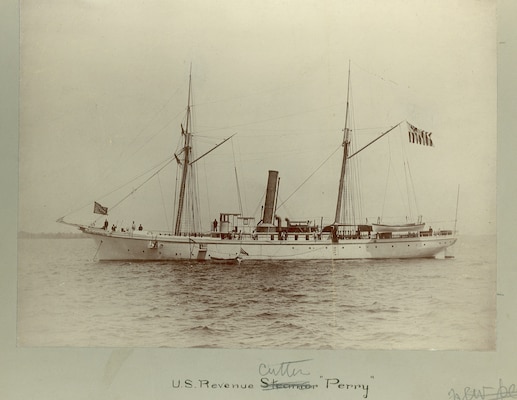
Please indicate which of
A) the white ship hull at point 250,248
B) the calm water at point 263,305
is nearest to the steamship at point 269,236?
the white ship hull at point 250,248

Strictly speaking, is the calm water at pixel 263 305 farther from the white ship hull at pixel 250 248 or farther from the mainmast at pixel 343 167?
the mainmast at pixel 343 167

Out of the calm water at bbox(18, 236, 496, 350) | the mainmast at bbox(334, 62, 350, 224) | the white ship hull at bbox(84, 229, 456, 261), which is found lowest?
the calm water at bbox(18, 236, 496, 350)

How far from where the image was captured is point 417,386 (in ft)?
10.2

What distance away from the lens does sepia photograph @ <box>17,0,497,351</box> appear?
3.24 m

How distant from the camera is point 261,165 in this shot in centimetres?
336

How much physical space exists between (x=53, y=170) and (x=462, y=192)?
2.37 m

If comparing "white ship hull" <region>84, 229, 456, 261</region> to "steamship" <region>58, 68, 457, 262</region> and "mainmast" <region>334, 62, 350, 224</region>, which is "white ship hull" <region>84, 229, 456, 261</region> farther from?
"mainmast" <region>334, 62, 350, 224</region>

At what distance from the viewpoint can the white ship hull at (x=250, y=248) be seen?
3.36 m

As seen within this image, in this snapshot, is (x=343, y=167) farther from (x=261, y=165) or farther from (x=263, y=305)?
(x=263, y=305)

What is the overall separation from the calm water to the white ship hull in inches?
3.1

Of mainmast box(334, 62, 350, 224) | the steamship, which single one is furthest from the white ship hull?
mainmast box(334, 62, 350, 224)

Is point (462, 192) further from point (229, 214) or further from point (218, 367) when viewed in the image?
point (218, 367)

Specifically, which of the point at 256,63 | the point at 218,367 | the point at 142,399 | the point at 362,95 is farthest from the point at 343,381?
the point at 256,63

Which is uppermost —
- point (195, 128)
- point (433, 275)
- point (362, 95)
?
point (362, 95)
